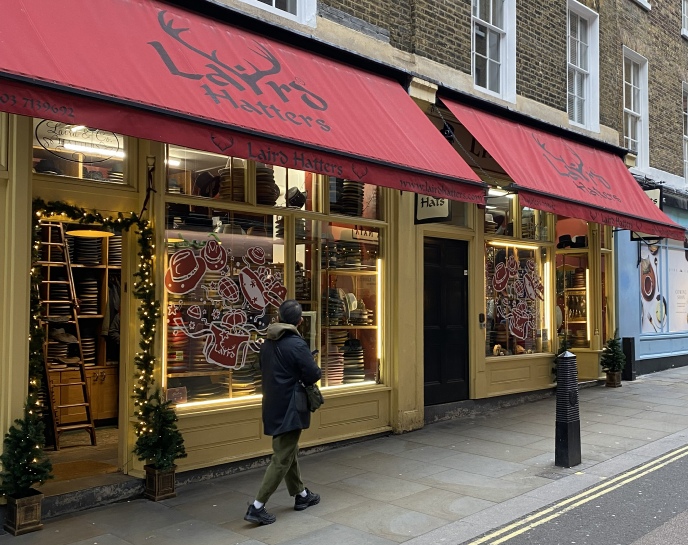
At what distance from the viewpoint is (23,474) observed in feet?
16.2

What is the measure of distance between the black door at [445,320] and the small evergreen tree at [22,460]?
5.59 meters

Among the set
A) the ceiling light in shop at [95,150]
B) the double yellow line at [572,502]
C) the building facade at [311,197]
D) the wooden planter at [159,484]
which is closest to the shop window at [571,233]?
the building facade at [311,197]

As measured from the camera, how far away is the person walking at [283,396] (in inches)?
208

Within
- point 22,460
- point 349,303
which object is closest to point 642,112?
point 349,303

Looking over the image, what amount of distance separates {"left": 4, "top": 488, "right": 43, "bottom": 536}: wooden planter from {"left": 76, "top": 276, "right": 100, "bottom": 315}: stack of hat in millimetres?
3983

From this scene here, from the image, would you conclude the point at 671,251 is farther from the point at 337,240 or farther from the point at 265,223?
the point at 265,223

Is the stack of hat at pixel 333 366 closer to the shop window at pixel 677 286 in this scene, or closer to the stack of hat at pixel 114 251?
the stack of hat at pixel 114 251

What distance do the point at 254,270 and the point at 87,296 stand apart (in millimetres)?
2871

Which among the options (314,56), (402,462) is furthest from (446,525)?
(314,56)

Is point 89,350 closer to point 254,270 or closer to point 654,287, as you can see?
point 254,270

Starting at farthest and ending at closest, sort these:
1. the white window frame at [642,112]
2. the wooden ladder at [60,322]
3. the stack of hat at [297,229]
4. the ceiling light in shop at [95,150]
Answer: the white window frame at [642,112], the wooden ladder at [60,322], the stack of hat at [297,229], the ceiling light in shop at [95,150]

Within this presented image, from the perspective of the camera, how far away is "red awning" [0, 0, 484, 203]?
435 cm

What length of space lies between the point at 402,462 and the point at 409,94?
4.42m

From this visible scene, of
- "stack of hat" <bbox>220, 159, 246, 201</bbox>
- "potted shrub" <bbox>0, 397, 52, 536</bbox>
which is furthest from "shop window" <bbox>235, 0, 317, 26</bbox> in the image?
"potted shrub" <bbox>0, 397, 52, 536</bbox>
